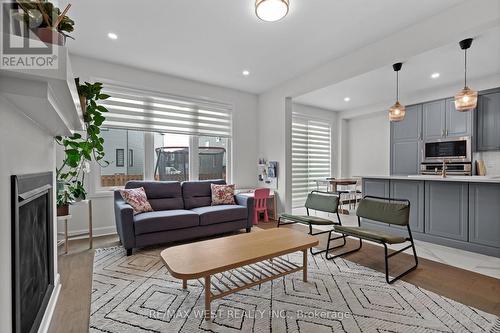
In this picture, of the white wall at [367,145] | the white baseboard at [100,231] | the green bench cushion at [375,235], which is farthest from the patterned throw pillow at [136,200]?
the white wall at [367,145]

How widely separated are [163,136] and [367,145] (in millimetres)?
5441

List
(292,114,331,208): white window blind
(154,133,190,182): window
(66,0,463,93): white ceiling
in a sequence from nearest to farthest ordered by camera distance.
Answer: (66,0,463,93): white ceiling < (154,133,190,182): window < (292,114,331,208): white window blind

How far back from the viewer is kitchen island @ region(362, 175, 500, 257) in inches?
109

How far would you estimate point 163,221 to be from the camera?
10.0ft

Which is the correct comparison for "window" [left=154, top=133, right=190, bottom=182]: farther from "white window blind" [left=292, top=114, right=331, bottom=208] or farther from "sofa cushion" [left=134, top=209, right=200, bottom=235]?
"white window blind" [left=292, top=114, right=331, bottom=208]

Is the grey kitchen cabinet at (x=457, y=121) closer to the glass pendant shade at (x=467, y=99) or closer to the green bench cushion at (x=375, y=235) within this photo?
the glass pendant shade at (x=467, y=99)

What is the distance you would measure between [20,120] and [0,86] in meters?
0.42

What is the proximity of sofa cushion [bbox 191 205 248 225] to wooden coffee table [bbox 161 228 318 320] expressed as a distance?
1.16m

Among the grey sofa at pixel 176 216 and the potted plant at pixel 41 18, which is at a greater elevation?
the potted plant at pixel 41 18

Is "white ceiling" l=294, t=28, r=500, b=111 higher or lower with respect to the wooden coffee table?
higher

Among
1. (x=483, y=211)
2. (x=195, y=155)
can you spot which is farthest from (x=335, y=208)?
(x=195, y=155)

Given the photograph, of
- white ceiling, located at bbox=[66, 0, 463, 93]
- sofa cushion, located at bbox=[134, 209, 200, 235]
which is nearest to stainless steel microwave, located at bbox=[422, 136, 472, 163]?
white ceiling, located at bbox=[66, 0, 463, 93]

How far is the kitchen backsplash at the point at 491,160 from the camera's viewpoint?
4.35 meters

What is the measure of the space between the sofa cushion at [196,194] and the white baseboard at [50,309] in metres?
1.95
